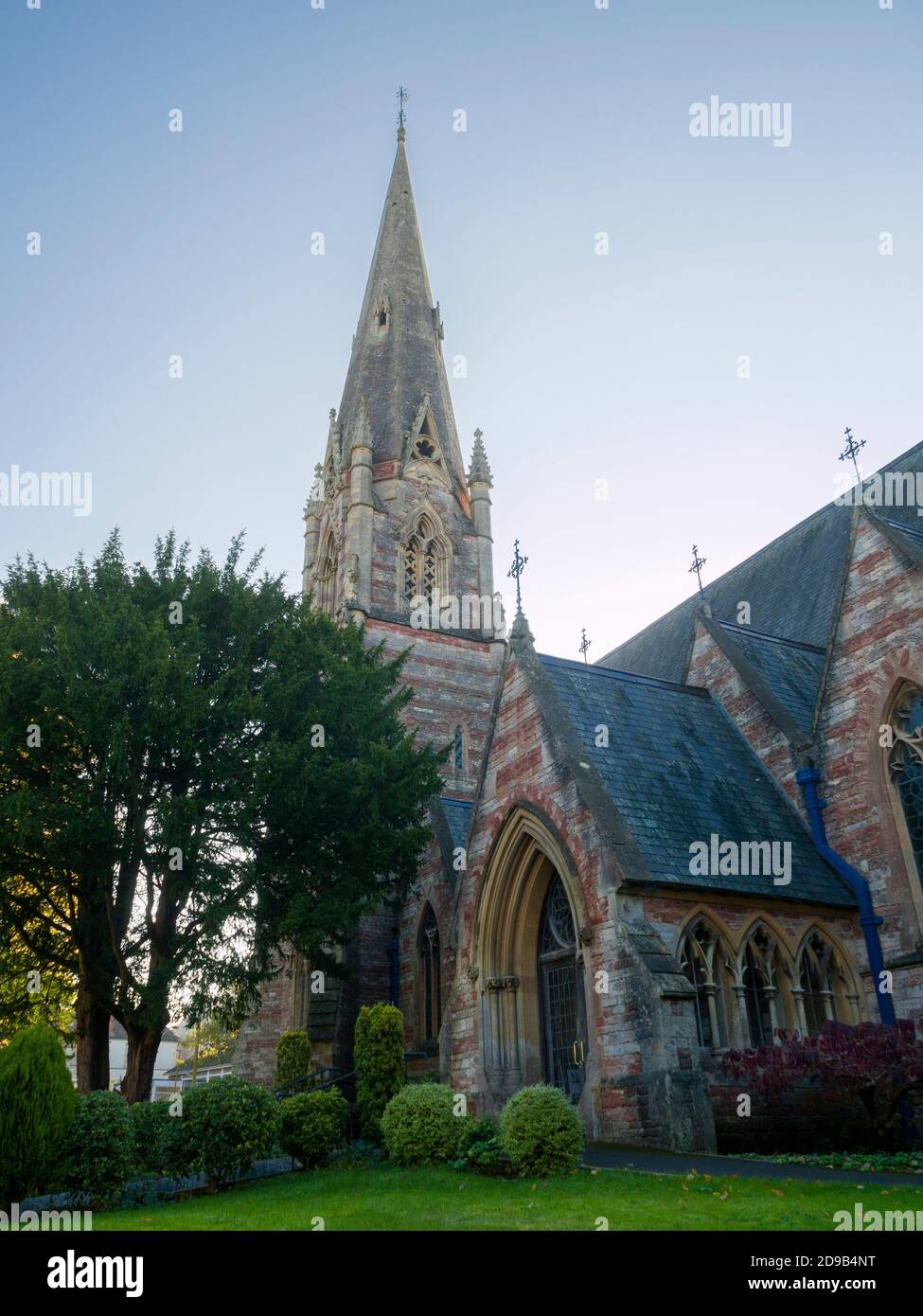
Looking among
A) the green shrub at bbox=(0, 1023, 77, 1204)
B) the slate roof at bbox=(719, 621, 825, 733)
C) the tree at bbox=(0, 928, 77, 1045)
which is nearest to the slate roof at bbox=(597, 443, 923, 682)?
the slate roof at bbox=(719, 621, 825, 733)

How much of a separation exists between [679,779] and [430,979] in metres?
8.51

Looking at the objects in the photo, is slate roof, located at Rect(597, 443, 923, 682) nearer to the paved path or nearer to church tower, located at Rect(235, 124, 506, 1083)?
church tower, located at Rect(235, 124, 506, 1083)

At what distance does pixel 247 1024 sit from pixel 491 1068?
13.4m

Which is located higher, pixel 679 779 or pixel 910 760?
pixel 910 760

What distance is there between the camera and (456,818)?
2180cm

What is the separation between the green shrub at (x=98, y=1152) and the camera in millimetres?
9859

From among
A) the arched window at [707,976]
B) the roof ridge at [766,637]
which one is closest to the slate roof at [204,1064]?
the roof ridge at [766,637]

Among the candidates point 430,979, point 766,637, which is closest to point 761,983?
point 766,637

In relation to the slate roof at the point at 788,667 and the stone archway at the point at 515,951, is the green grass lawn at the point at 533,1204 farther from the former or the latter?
the slate roof at the point at 788,667

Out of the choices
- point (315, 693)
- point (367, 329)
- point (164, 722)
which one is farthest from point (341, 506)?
point (164, 722)

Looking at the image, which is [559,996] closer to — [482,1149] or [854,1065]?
[482,1149]

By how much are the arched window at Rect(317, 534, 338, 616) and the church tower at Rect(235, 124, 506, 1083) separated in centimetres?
8

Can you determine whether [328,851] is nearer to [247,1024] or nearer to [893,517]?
[247,1024]

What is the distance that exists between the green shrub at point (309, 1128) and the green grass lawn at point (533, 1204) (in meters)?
2.00
